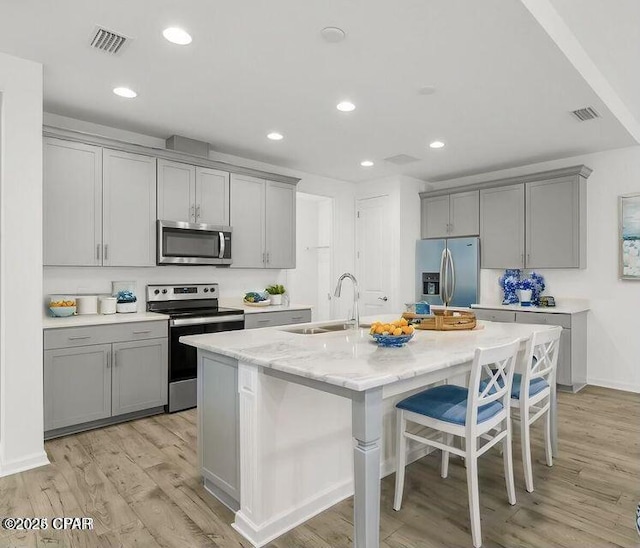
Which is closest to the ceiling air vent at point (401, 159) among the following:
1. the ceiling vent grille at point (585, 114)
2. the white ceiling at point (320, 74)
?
the white ceiling at point (320, 74)

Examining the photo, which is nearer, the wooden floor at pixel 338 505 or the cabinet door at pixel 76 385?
the wooden floor at pixel 338 505

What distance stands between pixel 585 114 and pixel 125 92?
12.2 ft

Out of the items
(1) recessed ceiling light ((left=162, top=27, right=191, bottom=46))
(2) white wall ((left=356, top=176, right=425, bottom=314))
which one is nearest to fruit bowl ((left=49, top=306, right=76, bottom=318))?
(1) recessed ceiling light ((left=162, top=27, right=191, bottom=46))

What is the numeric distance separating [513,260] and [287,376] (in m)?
4.17

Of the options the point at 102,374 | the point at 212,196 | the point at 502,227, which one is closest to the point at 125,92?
the point at 212,196

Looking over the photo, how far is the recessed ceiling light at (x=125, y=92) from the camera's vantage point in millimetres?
3209

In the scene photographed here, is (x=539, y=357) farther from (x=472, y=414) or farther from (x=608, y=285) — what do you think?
(x=608, y=285)

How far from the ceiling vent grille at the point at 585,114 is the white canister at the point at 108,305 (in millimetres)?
4244

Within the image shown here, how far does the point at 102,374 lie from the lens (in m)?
3.41

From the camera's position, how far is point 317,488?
225cm

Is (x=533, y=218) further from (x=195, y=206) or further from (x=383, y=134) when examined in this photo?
(x=195, y=206)

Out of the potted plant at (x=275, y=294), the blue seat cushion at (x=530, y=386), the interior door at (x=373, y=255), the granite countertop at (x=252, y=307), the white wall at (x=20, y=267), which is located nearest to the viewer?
the blue seat cushion at (x=530, y=386)

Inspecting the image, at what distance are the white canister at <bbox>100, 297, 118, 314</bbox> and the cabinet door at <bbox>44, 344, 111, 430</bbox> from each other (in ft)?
1.58

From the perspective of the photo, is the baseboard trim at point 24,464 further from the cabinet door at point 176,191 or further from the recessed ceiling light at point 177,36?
the recessed ceiling light at point 177,36
